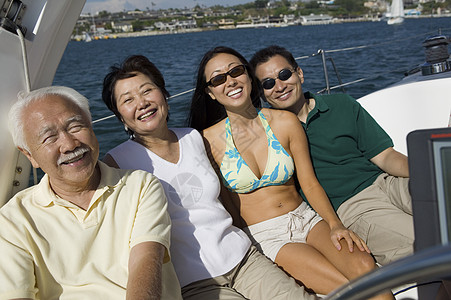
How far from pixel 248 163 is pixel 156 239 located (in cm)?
60

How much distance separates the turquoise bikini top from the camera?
1938 millimetres

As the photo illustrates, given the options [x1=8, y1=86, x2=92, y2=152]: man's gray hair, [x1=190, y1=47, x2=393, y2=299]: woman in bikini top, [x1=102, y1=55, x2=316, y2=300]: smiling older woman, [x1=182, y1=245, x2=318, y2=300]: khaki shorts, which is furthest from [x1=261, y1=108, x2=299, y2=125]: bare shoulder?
[x1=8, y1=86, x2=92, y2=152]: man's gray hair

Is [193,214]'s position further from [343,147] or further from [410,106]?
[410,106]

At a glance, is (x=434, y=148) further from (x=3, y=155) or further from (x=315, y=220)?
(x=3, y=155)

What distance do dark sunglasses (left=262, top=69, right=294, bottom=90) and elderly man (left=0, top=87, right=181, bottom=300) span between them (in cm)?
88

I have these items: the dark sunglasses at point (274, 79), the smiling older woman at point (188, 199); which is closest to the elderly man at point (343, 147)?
the dark sunglasses at point (274, 79)

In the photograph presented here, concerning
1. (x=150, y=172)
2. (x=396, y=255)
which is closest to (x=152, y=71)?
(x=150, y=172)

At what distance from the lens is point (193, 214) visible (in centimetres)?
175

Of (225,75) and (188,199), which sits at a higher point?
(225,75)

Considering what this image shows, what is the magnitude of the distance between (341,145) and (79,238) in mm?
1256

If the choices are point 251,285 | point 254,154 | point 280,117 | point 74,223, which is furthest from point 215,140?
point 74,223

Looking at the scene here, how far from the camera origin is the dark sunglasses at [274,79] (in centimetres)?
217

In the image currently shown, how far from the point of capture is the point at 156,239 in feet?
4.96

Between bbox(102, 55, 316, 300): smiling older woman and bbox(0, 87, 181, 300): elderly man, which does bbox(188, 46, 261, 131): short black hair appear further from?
bbox(0, 87, 181, 300): elderly man
